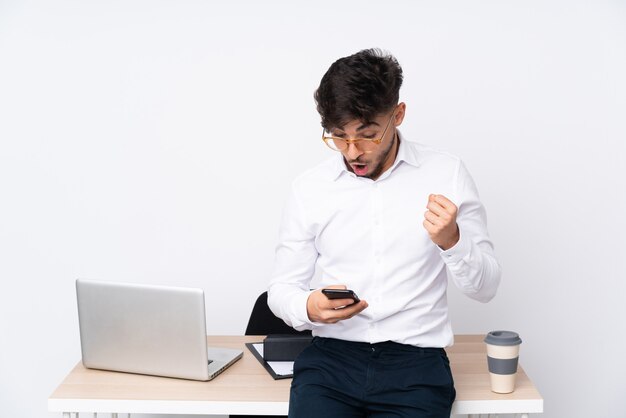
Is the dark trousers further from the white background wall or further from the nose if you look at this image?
the white background wall

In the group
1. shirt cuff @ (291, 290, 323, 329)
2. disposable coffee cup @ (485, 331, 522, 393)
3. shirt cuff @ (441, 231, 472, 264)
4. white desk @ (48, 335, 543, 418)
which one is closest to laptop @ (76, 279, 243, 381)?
white desk @ (48, 335, 543, 418)

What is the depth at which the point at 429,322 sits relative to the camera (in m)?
2.46

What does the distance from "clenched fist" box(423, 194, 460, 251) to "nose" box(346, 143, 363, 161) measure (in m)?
0.29

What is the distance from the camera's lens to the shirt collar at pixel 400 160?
2.53 metres

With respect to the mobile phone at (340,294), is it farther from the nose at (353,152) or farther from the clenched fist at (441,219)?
the nose at (353,152)

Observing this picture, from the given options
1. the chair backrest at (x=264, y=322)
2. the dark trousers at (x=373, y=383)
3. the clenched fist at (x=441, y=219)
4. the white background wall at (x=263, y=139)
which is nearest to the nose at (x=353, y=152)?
the clenched fist at (x=441, y=219)

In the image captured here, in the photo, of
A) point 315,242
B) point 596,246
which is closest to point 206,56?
point 315,242

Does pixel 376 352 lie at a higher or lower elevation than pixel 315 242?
lower

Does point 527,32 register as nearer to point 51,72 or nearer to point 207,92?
point 207,92

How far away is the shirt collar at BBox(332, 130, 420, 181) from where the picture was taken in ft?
8.31

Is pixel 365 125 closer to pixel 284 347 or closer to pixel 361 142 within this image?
pixel 361 142

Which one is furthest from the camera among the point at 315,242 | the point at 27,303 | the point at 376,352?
the point at 27,303

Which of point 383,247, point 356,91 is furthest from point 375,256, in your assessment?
point 356,91

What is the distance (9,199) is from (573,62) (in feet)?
8.82
